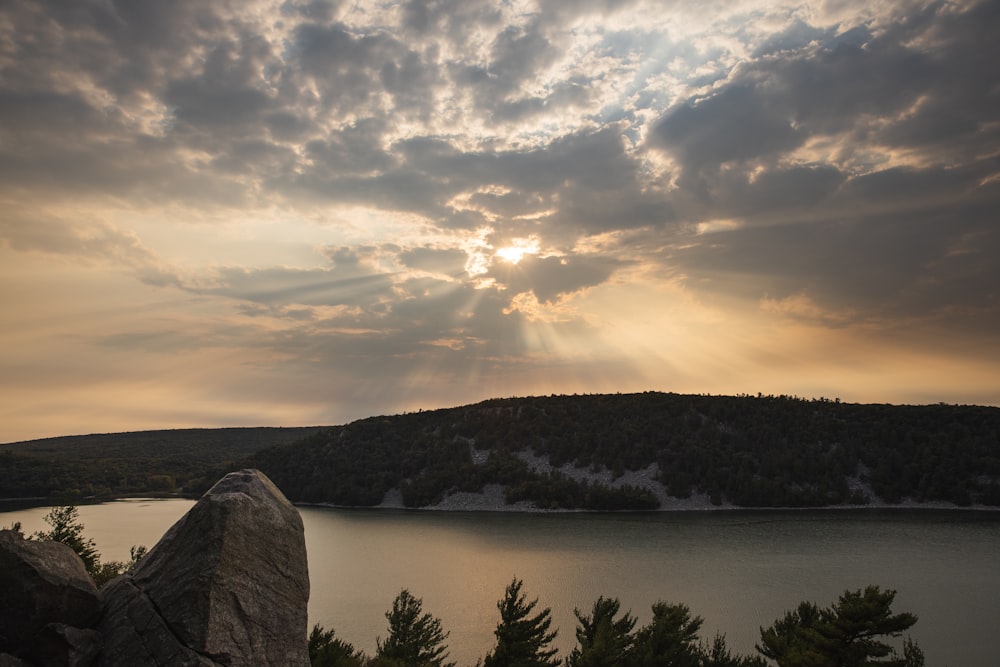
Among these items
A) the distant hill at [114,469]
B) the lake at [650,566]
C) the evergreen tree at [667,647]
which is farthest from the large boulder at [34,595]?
the distant hill at [114,469]

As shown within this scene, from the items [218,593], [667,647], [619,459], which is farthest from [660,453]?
[218,593]

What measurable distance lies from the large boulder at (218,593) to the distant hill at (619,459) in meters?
105

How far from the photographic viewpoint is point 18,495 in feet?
378

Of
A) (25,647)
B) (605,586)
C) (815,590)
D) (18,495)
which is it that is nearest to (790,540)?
(815,590)

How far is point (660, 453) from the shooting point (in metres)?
125

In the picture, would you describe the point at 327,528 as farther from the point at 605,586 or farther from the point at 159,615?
the point at 159,615

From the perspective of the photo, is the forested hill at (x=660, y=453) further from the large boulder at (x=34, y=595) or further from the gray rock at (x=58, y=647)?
the gray rock at (x=58, y=647)

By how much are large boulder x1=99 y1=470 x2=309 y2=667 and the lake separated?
2137cm

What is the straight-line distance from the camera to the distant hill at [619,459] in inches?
4451

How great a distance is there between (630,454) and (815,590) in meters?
84.1

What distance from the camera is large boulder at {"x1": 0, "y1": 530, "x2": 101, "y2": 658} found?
941 centimetres

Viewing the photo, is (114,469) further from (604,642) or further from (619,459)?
(604,642)

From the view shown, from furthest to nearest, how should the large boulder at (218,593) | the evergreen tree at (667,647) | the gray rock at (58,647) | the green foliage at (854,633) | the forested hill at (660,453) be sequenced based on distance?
the forested hill at (660,453) < the evergreen tree at (667,647) < the green foliage at (854,633) < the large boulder at (218,593) < the gray rock at (58,647)

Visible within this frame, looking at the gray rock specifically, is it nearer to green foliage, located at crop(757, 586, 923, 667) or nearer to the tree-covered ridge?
the tree-covered ridge
